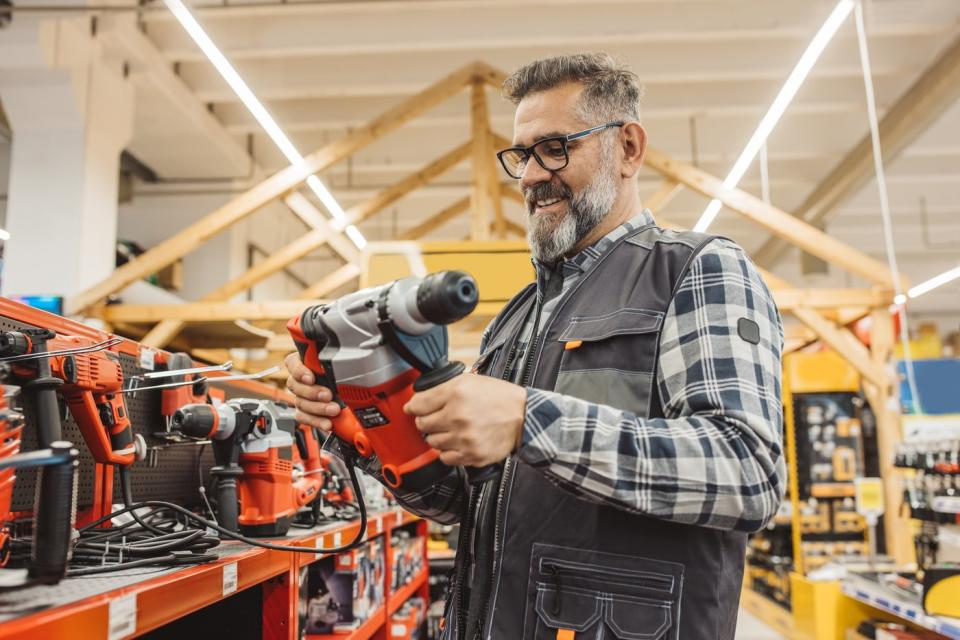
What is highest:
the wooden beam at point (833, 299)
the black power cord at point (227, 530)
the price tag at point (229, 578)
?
the wooden beam at point (833, 299)

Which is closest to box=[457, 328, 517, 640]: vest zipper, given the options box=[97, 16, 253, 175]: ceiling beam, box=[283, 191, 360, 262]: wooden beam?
box=[283, 191, 360, 262]: wooden beam

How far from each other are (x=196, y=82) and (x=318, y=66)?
1.51 metres

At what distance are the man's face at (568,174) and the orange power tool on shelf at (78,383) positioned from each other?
Result: 0.83 meters

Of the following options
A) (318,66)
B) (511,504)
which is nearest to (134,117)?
(318,66)

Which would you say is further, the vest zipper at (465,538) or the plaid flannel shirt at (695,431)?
the vest zipper at (465,538)

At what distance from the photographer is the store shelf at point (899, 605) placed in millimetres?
3127

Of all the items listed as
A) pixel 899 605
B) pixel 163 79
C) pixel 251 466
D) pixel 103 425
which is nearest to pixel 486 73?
pixel 163 79

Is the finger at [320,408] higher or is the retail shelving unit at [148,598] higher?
the finger at [320,408]

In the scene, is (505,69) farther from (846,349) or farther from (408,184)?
(846,349)

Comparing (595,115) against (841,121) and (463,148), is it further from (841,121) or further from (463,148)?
(841,121)

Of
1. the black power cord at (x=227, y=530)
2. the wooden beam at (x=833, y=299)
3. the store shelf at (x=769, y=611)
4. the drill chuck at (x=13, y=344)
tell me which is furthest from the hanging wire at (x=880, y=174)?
the drill chuck at (x=13, y=344)

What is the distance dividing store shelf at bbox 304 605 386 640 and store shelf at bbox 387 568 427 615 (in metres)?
0.14

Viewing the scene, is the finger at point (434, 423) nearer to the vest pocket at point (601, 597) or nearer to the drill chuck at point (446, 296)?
the drill chuck at point (446, 296)

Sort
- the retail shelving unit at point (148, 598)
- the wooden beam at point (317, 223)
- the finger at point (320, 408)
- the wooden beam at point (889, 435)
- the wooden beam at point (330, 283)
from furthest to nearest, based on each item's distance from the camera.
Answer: the wooden beam at point (330, 283)
the wooden beam at point (317, 223)
the wooden beam at point (889, 435)
the finger at point (320, 408)
the retail shelving unit at point (148, 598)
